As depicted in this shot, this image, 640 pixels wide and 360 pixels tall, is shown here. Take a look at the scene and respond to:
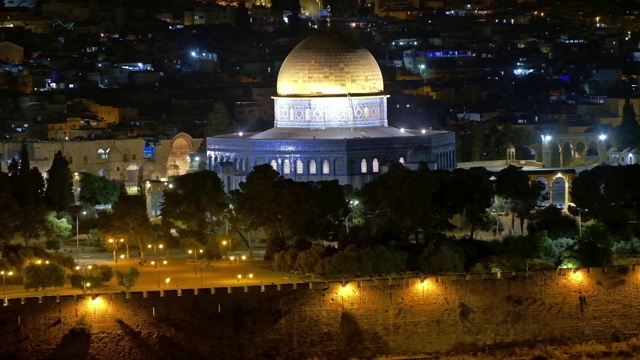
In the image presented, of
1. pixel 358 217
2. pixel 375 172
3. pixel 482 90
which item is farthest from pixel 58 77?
pixel 358 217

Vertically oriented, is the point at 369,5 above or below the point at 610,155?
above

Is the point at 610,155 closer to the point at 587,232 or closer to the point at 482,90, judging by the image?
the point at 587,232

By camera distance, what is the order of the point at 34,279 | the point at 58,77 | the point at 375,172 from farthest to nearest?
the point at 58,77 → the point at 375,172 → the point at 34,279

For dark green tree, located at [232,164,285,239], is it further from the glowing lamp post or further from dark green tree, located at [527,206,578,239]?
dark green tree, located at [527,206,578,239]

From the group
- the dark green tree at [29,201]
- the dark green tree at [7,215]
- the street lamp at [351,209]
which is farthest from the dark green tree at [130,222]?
the street lamp at [351,209]

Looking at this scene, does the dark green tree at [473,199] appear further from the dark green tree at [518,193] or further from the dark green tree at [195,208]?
the dark green tree at [195,208]

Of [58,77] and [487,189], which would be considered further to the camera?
[58,77]

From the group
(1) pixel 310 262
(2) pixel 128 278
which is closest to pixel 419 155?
(1) pixel 310 262

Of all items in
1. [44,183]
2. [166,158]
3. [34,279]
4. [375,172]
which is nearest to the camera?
[34,279]

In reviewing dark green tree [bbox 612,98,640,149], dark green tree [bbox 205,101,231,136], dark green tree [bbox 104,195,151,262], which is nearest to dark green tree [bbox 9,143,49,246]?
dark green tree [bbox 104,195,151,262]
